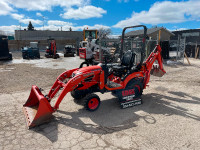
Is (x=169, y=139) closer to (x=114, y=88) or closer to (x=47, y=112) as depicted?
(x=114, y=88)

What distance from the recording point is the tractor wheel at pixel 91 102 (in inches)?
168

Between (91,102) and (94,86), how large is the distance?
1.68ft

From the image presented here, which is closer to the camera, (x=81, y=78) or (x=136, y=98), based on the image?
(x=81, y=78)

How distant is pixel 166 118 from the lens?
13.3 ft

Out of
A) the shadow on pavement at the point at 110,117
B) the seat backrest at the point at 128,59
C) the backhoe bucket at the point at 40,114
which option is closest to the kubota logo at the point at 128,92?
the shadow on pavement at the point at 110,117

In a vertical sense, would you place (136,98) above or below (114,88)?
below

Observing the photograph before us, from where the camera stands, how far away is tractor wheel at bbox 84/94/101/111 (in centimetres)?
427

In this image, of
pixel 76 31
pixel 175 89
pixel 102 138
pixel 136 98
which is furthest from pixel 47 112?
pixel 76 31

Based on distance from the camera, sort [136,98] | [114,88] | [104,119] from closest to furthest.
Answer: [104,119] → [114,88] → [136,98]

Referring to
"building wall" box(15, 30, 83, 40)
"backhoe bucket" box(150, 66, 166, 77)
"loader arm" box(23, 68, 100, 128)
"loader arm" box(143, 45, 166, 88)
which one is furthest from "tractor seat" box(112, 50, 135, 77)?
"building wall" box(15, 30, 83, 40)

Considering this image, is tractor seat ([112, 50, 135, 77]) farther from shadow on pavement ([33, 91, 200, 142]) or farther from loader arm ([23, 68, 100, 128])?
shadow on pavement ([33, 91, 200, 142])

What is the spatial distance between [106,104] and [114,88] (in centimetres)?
74

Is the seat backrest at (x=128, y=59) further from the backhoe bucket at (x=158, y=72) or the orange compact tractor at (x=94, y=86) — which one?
the backhoe bucket at (x=158, y=72)

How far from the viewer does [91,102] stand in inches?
174
